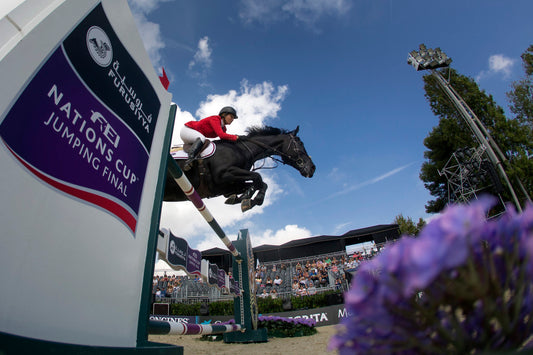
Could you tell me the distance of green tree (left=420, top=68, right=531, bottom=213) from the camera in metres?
10.8

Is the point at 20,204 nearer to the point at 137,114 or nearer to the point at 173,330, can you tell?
the point at 137,114

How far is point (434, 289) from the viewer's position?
A: 301 millimetres

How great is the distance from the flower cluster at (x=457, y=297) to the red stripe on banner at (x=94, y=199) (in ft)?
3.33

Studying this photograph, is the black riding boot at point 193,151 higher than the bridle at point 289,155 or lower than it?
lower

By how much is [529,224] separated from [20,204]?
3.75ft

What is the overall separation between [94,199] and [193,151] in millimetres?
1501

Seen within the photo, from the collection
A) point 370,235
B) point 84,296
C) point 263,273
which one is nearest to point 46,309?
point 84,296

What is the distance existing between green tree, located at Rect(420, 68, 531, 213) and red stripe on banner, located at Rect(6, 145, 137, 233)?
12.4 metres

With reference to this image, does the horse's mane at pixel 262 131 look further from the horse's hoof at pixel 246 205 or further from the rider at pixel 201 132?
the horse's hoof at pixel 246 205

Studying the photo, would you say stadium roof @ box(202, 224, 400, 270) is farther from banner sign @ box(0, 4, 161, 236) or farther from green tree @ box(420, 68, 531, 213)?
banner sign @ box(0, 4, 161, 236)

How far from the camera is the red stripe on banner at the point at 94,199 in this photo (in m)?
0.88

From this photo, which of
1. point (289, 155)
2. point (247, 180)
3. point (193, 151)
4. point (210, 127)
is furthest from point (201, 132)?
point (289, 155)

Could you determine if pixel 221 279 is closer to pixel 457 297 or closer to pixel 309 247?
pixel 457 297

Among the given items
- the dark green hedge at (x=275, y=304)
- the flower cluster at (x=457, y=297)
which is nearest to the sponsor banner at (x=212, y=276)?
the flower cluster at (x=457, y=297)
